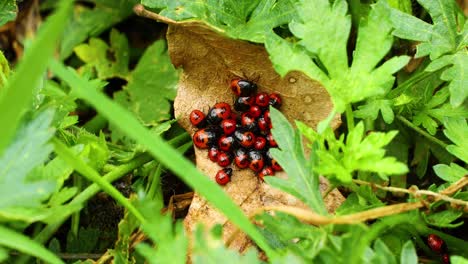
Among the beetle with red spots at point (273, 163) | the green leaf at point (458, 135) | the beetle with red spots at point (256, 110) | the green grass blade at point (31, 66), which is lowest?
the beetle with red spots at point (273, 163)

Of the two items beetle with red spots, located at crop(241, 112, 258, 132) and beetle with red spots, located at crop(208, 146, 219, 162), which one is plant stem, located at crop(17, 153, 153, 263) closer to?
beetle with red spots, located at crop(208, 146, 219, 162)

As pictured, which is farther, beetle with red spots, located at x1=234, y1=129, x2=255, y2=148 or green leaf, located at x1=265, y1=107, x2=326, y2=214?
beetle with red spots, located at x1=234, y1=129, x2=255, y2=148

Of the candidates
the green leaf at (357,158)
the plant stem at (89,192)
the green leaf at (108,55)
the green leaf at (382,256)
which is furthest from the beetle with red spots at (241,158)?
the green leaf at (108,55)

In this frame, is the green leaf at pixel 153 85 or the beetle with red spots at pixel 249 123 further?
the green leaf at pixel 153 85

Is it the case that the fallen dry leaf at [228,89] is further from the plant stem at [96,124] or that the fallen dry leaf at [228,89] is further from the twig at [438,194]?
the plant stem at [96,124]

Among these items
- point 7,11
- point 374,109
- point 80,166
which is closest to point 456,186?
point 374,109

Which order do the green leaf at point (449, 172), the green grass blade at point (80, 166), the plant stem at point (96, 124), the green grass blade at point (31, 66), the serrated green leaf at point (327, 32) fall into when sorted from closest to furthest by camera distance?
the green grass blade at point (31, 66) < the green grass blade at point (80, 166) < the serrated green leaf at point (327, 32) < the green leaf at point (449, 172) < the plant stem at point (96, 124)

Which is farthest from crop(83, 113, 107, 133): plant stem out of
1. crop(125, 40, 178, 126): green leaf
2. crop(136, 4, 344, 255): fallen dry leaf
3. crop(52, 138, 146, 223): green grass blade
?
crop(52, 138, 146, 223): green grass blade
